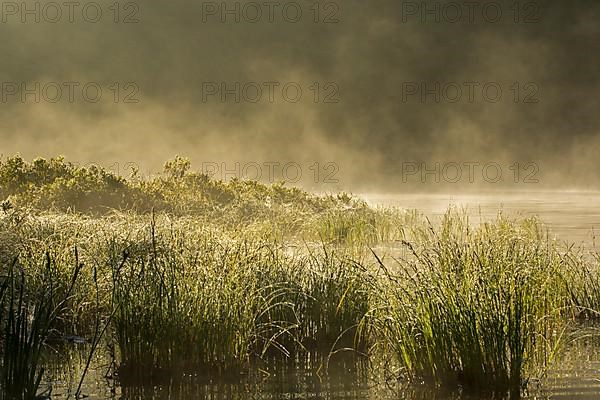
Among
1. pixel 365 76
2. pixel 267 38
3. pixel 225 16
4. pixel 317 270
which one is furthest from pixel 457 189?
pixel 317 270

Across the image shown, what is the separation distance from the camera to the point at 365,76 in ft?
471

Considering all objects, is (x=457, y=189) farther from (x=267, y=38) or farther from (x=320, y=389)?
(x=320, y=389)

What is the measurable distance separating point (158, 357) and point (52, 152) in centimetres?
11602

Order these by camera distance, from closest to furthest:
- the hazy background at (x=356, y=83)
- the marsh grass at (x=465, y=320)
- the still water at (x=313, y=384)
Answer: the marsh grass at (x=465, y=320) → the still water at (x=313, y=384) → the hazy background at (x=356, y=83)

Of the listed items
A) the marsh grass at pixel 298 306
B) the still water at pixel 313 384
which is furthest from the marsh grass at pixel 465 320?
the still water at pixel 313 384

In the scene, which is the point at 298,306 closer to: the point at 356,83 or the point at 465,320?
the point at 465,320

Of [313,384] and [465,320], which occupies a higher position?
[465,320]

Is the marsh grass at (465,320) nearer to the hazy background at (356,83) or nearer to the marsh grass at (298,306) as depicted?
the marsh grass at (298,306)

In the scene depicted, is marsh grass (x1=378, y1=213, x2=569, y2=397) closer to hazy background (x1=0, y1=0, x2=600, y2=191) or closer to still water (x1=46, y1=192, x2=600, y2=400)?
still water (x1=46, y1=192, x2=600, y2=400)

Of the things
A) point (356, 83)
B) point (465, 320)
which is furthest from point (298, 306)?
point (356, 83)

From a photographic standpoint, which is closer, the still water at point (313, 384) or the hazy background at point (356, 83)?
the still water at point (313, 384)

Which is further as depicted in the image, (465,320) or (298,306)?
(298,306)

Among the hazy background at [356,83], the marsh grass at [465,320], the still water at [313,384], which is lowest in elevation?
the still water at [313,384]

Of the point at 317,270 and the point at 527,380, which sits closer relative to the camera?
the point at 527,380
